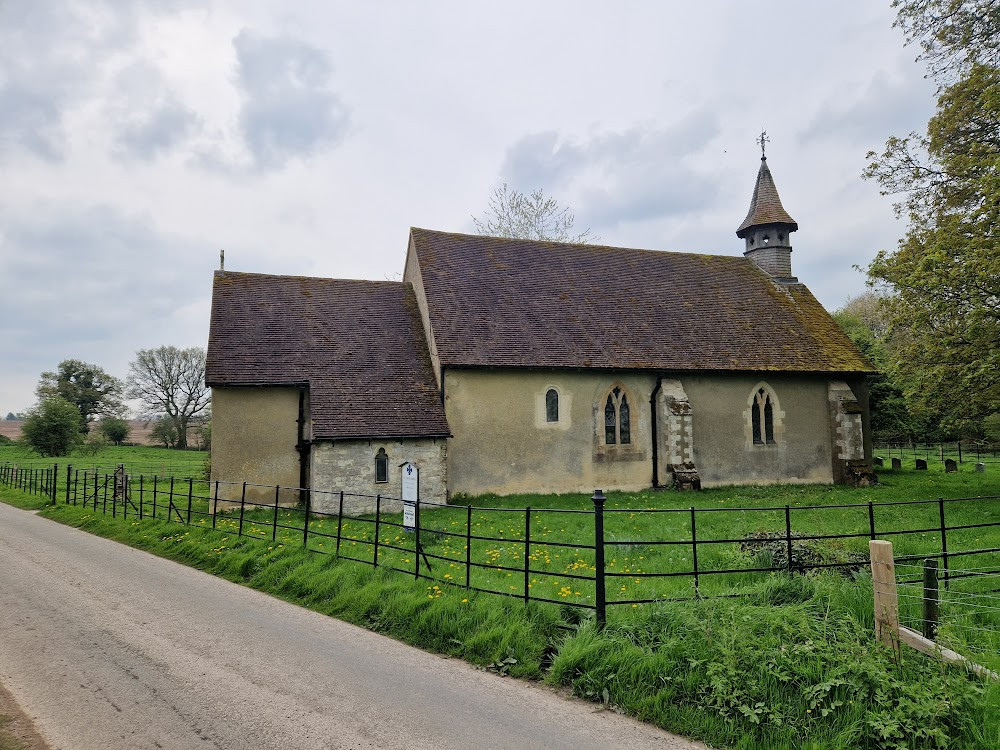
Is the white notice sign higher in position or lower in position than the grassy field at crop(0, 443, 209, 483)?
higher

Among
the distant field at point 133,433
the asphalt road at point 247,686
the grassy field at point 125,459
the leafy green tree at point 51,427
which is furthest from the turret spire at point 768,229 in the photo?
the distant field at point 133,433

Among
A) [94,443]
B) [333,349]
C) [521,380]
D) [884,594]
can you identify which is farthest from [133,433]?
[884,594]

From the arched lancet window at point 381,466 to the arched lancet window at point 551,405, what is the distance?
5.11m

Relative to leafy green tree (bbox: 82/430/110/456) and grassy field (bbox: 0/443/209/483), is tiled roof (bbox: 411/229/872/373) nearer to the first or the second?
grassy field (bbox: 0/443/209/483)

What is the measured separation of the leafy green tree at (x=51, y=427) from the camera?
40.7m

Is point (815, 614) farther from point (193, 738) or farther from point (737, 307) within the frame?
point (737, 307)

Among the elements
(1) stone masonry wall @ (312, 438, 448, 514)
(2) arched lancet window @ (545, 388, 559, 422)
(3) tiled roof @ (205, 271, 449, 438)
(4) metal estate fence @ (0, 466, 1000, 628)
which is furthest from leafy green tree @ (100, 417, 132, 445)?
(2) arched lancet window @ (545, 388, 559, 422)

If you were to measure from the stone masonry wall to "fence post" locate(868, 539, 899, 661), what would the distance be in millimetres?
11809

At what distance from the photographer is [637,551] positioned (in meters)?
10.4

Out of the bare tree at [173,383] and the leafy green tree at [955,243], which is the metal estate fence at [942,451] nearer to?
the leafy green tree at [955,243]

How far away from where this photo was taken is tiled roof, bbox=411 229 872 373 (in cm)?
1873

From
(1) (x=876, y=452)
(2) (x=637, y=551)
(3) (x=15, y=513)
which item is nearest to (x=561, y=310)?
(2) (x=637, y=551)

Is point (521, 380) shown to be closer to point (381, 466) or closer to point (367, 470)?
point (381, 466)

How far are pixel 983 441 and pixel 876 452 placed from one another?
542 centimetres
